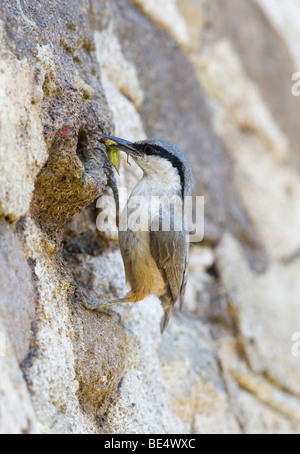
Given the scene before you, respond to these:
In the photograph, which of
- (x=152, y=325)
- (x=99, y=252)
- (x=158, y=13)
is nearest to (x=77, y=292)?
(x=99, y=252)

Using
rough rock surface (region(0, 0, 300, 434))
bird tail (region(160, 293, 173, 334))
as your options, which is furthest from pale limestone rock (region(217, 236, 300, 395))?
bird tail (region(160, 293, 173, 334))

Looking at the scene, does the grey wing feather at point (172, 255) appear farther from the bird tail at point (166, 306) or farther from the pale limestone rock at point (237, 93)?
the pale limestone rock at point (237, 93)

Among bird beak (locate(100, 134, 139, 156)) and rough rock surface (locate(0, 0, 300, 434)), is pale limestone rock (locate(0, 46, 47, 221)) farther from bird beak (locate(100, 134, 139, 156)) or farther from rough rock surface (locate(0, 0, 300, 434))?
bird beak (locate(100, 134, 139, 156))

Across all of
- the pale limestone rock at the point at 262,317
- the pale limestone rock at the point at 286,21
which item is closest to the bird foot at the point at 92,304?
the pale limestone rock at the point at 262,317

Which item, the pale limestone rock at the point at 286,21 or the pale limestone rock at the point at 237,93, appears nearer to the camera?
the pale limestone rock at the point at 237,93
